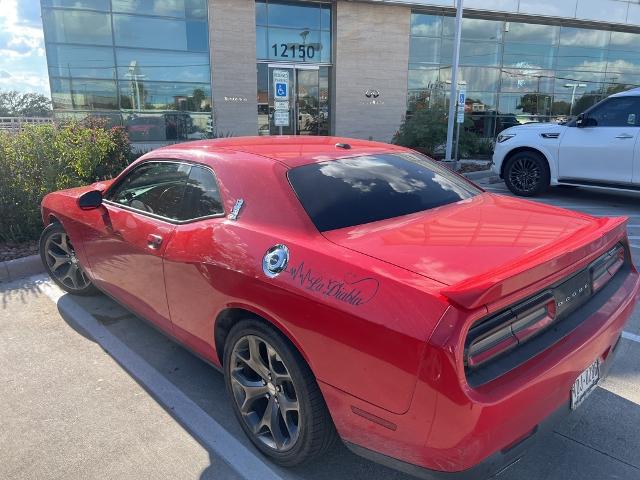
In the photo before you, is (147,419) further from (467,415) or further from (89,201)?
(467,415)

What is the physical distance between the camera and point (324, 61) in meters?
16.3

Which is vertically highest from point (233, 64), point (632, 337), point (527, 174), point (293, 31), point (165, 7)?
point (165, 7)

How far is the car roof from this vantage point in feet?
9.41

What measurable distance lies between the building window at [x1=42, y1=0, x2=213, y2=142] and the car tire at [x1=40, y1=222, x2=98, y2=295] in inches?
361

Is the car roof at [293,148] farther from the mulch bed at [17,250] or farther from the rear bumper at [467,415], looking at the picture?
the mulch bed at [17,250]

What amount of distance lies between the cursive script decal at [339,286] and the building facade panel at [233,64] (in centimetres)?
1297

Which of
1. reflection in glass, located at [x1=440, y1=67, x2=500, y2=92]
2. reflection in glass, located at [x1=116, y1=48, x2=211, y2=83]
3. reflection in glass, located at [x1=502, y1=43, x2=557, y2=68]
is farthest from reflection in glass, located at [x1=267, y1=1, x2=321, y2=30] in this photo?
reflection in glass, located at [x1=502, y1=43, x2=557, y2=68]

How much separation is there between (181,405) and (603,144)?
7.72 m

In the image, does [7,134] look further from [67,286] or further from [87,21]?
[87,21]

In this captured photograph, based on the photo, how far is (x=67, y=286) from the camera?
15.0ft

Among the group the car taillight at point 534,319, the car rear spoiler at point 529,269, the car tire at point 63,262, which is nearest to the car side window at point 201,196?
the car rear spoiler at point 529,269

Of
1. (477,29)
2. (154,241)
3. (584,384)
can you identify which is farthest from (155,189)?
(477,29)

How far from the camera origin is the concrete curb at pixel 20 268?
204 inches

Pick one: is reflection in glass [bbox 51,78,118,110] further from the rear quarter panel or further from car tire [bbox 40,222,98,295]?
the rear quarter panel
